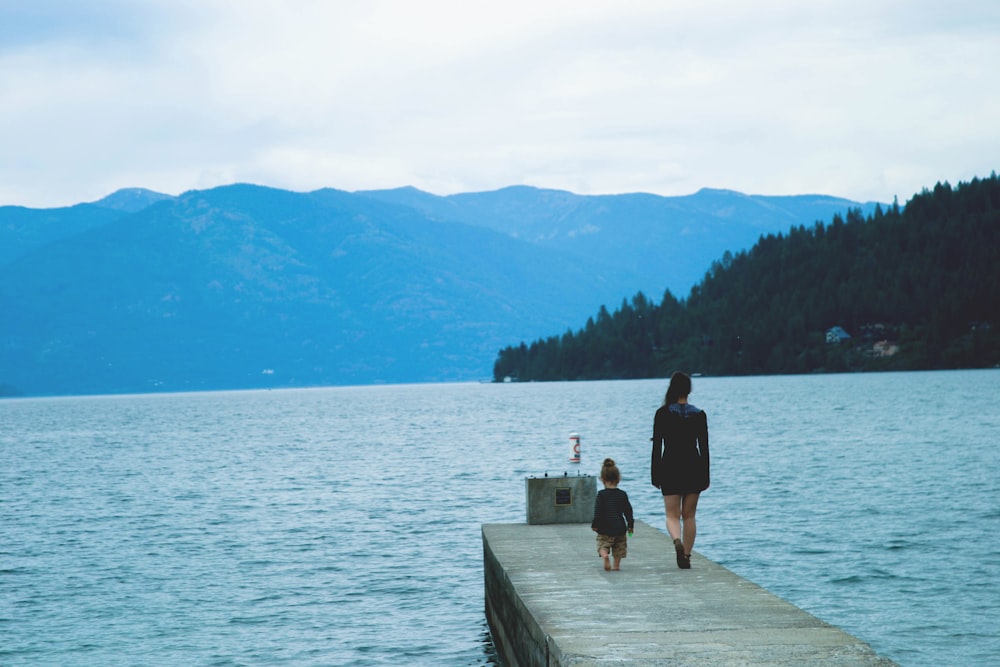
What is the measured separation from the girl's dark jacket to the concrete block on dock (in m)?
7.54

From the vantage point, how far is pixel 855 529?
36875mm

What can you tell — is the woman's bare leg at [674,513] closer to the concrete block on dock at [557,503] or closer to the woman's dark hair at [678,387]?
the woman's dark hair at [678,387]

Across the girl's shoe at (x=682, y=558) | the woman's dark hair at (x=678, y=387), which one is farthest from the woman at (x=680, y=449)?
the girl's shoe at (x=682, y=558)

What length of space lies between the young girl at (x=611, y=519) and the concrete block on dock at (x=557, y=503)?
20.6 ft

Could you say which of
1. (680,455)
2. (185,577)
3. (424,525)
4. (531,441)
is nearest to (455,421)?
(531,441)

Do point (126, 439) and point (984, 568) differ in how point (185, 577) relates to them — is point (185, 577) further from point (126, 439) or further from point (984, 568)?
point (126, 439)

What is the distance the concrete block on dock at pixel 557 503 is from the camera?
24.1 metres

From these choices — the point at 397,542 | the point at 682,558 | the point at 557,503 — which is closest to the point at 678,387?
the point at 682,558

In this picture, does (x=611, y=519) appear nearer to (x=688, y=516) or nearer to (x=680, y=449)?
(x=688, y=516)

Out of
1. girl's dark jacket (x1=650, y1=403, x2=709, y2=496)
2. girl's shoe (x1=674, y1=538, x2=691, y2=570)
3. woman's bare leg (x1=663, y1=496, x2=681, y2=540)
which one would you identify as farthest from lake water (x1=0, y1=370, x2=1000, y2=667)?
girl's dark jacket (x1=650, y1=403, x2=709, y2=496)

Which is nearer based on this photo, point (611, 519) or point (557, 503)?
point (611, 519)

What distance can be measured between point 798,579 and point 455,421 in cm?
10574

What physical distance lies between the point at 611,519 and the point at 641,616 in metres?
3.34

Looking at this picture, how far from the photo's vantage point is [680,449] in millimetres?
16312
